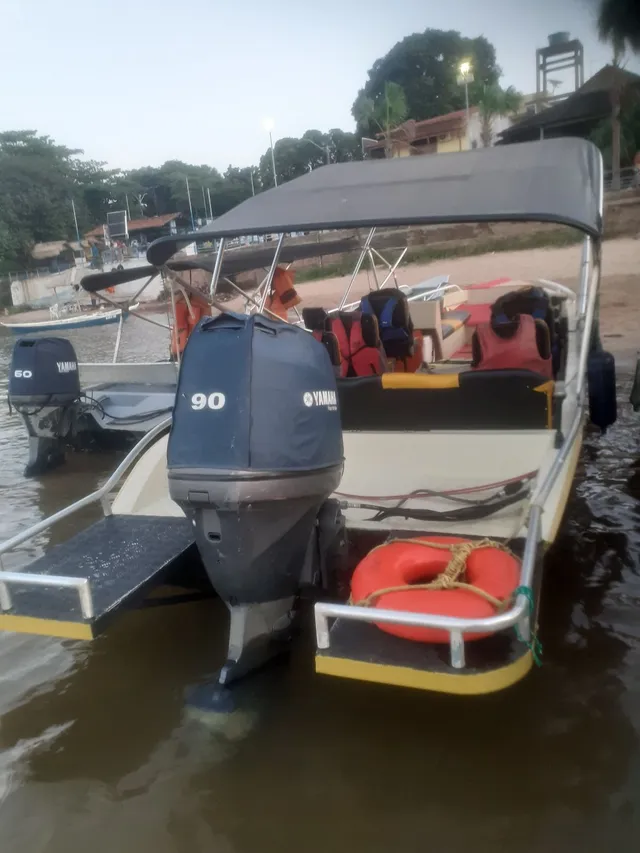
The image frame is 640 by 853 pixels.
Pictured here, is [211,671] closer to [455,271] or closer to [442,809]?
[442,809]

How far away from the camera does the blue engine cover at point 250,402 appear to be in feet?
8.25

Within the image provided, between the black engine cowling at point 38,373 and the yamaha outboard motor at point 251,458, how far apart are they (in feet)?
13.6

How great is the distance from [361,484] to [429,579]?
121 cm

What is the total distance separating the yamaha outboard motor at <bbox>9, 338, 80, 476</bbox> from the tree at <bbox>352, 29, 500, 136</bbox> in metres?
49.1

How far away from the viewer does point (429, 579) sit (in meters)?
2.75

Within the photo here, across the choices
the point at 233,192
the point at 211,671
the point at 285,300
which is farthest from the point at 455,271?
the point at 233,192

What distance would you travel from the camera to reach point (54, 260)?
43094mm

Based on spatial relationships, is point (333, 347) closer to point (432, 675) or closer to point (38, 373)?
point (432, 675)

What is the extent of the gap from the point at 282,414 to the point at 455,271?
2048 cm

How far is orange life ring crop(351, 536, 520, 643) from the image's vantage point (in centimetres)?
233

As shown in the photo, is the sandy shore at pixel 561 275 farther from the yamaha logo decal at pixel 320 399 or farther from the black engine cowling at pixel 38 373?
the yamaha logo decal at pixel 320 399

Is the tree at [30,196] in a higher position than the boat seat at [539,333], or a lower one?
higher

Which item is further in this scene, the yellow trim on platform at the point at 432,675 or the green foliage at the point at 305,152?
the green foliage at the point at 305,152

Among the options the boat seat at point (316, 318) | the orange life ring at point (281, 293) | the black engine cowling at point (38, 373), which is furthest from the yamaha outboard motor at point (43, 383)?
the boat seat at point (316, 318)
